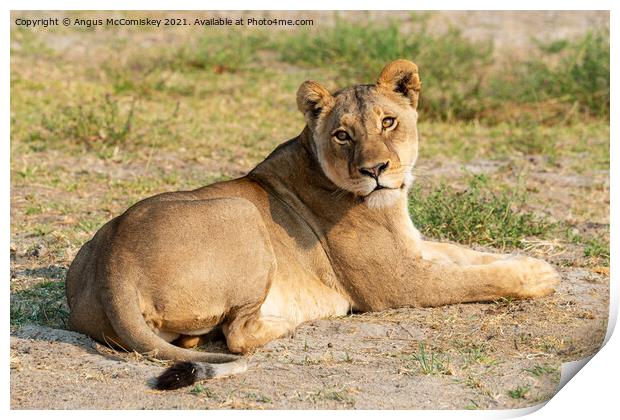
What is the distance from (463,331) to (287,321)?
0.80 metres

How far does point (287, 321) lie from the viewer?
15.9ft

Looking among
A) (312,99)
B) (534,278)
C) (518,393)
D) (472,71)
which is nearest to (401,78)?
(312,99)

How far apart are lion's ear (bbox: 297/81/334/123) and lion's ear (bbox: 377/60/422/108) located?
0.28 metres

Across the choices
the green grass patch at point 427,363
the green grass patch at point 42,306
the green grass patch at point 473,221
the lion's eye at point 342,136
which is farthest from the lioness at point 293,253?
the green grass patch at point 473,221

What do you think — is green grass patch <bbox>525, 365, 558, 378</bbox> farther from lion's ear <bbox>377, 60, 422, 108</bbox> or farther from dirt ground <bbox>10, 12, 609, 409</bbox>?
lion's ear <bbox>377, 60, 422, 108</bbox>

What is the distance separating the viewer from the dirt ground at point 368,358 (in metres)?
4.02

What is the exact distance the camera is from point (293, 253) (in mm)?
5035

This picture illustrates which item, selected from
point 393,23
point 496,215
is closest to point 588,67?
point 393,23

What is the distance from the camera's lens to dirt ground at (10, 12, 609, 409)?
402cm

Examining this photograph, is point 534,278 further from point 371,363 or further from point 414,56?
point 414,56

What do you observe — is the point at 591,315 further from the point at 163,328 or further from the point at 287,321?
the point at 163,328

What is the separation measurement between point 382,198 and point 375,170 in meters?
0.23

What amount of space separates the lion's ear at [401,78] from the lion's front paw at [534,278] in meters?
0.99

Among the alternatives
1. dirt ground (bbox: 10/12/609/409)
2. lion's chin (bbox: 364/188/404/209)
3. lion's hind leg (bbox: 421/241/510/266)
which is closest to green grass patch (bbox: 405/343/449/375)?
dirt ground (bbox: 10/12/609/409)
